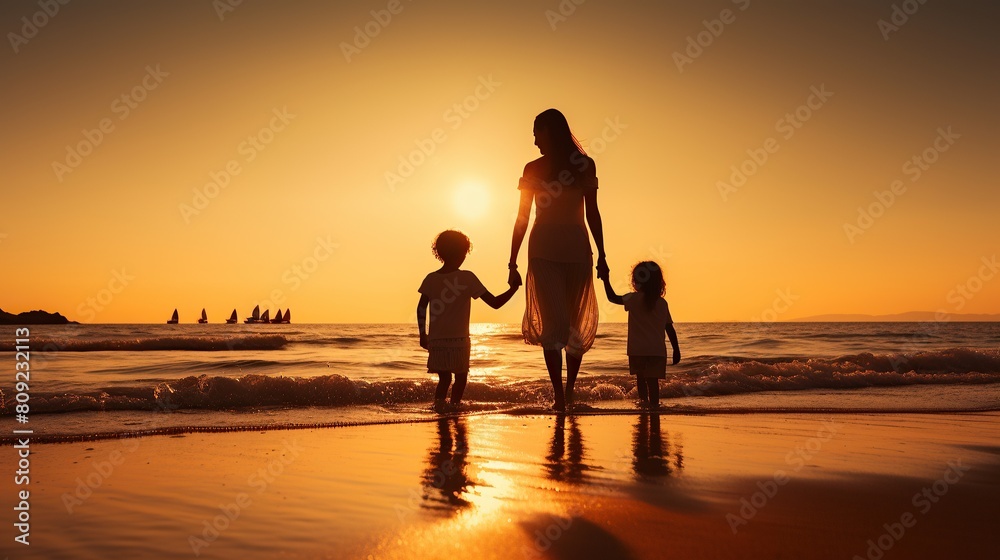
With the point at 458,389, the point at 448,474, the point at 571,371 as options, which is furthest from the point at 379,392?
the point at 448,474

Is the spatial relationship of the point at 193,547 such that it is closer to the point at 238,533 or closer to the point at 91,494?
the point at 238,533

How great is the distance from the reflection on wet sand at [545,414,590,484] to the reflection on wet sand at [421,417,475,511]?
0.51 metres

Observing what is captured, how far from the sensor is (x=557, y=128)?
6711 millimetres

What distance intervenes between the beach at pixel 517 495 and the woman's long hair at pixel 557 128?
2.77 metres

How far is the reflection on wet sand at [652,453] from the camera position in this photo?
396 centimetres

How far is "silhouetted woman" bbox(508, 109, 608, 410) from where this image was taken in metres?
6.73

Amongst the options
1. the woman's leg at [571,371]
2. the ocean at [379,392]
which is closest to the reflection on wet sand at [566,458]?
the woman's leg at [571,371]

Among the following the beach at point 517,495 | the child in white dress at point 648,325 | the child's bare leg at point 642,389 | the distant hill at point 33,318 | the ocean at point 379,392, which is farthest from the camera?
the distant hill at point 33,318

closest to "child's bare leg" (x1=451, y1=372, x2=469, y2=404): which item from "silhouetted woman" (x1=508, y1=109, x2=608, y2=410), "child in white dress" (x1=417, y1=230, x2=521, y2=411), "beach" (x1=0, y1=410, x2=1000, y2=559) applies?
"child in white dress" (x1=417, y1=230, x2=521, y2=411)

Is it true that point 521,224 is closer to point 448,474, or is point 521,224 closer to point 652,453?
point 652,453

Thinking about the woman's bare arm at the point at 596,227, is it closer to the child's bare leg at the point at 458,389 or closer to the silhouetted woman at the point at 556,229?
the silhouetted woman at the point at 556,229

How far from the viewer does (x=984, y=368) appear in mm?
13789

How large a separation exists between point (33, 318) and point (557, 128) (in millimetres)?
76627

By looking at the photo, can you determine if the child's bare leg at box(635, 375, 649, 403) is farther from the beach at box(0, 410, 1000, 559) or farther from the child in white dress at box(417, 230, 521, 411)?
Answer: the beach at box(0, 410, 1000, 559)
